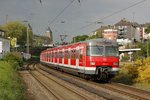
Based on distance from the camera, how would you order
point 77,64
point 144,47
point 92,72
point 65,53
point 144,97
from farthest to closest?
point 144,47 → point 65,53 → point 77,64 → point 92,72 → point 144,97

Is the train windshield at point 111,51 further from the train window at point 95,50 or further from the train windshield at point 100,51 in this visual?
the train window at point 95,50

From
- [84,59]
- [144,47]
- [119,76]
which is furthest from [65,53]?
[144,47]

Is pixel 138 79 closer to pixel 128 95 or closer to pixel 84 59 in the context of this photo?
pixel 84 59

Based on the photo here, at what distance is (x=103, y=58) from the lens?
26.7 meters

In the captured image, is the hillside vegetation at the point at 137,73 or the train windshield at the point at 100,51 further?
the train windshield at the point at 100,51

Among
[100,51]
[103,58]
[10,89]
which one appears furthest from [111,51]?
[10,89]

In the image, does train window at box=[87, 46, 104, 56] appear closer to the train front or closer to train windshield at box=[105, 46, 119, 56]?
the train front

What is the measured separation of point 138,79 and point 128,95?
8939 millimetres

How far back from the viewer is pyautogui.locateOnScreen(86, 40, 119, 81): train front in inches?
1048

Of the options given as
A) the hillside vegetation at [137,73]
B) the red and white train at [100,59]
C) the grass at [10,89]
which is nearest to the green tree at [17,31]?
the hillside vegetation at [137,73]

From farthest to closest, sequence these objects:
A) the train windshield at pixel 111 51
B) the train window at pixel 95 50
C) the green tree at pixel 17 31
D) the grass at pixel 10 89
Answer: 1. the green tree at pixel 17 31
2. the train windshield at pixel 111 51
3. the train window at pixel 95 50
4. the grass at pixel 10 89

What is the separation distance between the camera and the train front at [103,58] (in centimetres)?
2661

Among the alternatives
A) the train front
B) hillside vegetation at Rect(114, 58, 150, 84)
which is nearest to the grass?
the train front

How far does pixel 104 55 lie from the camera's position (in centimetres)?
Result: 2688
